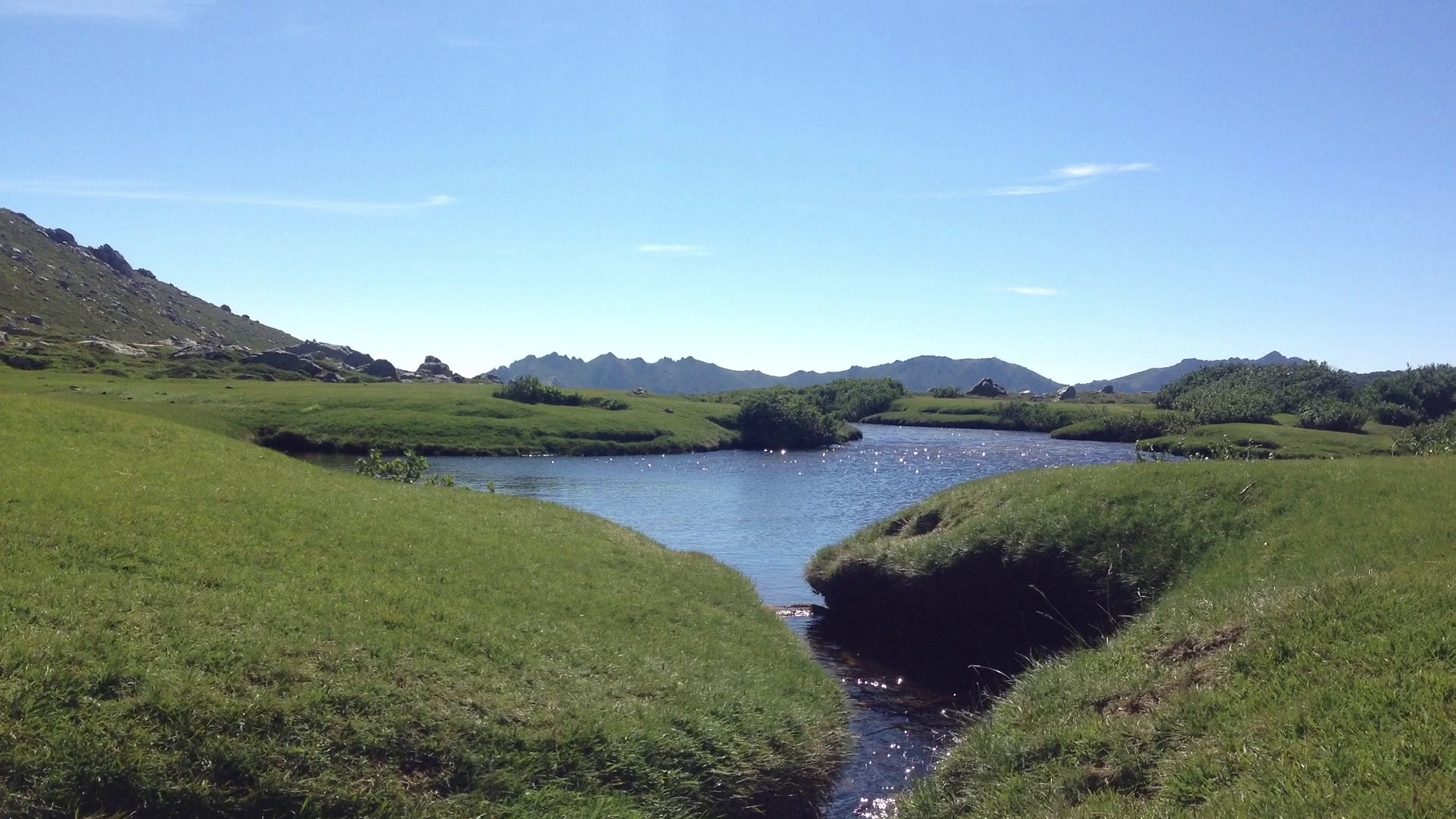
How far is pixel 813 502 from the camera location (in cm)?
5766

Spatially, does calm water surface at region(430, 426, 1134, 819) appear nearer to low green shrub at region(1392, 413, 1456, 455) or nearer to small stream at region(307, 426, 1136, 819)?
small stream at region(307, 426, 1136, 819)

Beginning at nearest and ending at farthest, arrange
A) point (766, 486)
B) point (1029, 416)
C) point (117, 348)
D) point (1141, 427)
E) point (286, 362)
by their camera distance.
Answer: point (766, 486) → point (1141, 427) → point (1029, 416) → point (117, 348) → point (286, 362)

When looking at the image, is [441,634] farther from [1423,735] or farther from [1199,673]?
[1423,735]

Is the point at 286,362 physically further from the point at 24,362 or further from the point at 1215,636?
the point at 1215,636

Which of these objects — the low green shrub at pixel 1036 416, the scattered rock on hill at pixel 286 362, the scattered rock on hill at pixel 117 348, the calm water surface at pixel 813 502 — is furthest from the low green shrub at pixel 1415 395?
the scattered rock on hill at pixel 117 348

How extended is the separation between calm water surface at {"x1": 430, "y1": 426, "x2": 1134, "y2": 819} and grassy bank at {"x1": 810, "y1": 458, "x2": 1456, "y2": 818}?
2446 mm

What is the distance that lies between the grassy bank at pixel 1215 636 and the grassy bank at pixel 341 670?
12.1 feet

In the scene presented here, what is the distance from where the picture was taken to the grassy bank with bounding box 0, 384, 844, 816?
10.1 meters

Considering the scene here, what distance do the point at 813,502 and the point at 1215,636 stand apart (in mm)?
44491

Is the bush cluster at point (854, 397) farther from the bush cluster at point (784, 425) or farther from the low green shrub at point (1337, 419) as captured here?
the low green shrub at point (1337, 419)

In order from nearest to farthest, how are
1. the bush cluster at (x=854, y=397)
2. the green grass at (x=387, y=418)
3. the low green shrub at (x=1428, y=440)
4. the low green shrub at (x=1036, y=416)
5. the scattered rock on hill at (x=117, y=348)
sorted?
the low green shrub at (x=1428, y=440) < the green grass at (x=387, y=418) < the low green shrub at (x=1036, y=416) < the scattered rock on hill at (x=117, y=348) < the bush cluster at (x=854, y=397)

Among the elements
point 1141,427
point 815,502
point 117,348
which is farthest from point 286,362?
point 1141,427

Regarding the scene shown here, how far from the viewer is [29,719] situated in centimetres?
978

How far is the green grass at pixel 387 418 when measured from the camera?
82.6 metres
